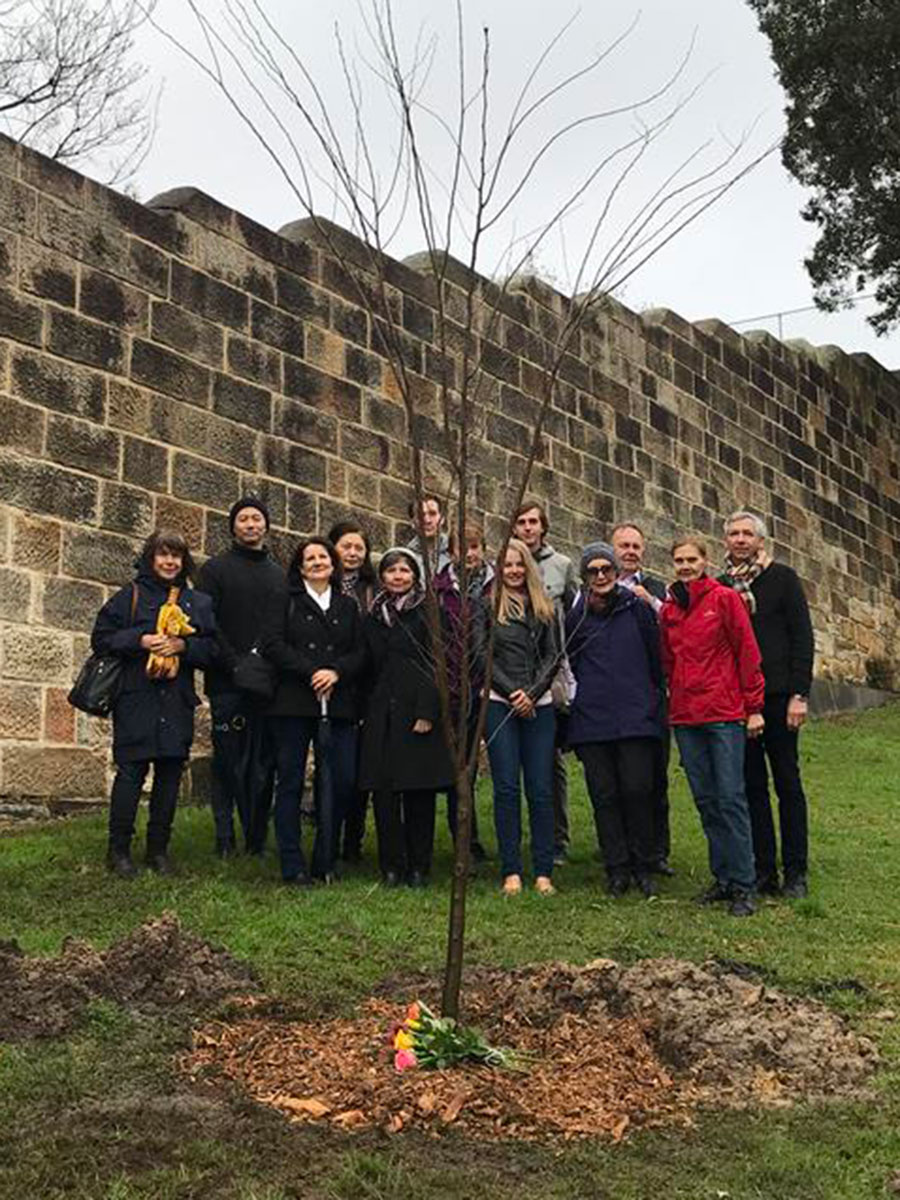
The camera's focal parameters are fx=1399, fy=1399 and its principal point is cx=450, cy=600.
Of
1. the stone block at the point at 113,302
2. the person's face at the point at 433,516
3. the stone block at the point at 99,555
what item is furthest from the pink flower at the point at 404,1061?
the stone block at the point at 113,302

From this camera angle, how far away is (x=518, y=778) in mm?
7000

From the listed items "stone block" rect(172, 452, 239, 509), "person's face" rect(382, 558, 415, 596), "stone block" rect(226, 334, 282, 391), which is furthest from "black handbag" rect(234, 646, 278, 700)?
"stone block" rect(226, 334, 282, 391)

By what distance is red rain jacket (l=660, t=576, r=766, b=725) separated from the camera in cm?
671

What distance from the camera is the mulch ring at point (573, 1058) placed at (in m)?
3.83

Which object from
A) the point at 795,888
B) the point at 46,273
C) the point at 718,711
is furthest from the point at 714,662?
the point at 46,273

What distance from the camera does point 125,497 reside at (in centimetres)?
837

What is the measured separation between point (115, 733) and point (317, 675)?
1.02 metres

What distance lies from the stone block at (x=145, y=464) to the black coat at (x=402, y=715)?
6.81 feet

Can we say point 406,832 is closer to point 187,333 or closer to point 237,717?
point 237,717

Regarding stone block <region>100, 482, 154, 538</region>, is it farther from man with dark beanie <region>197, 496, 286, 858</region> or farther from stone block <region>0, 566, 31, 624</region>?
man with dark beanie <region>197, 496, 286, 858</region>

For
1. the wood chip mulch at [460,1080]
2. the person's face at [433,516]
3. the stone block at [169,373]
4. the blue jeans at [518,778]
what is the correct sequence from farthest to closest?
1. the stone block at [169,373]
2. the person's face at [433,516]
3. the blue jeans at [518,778]
4. the wood chip mulch at [460,1080]

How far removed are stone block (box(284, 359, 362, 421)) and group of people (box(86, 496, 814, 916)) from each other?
8.96 ft

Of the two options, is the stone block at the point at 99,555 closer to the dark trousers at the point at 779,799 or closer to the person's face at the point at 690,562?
the person's face at the point at 690,562

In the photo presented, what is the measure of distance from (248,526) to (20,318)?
1755 mm
